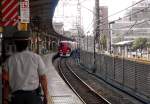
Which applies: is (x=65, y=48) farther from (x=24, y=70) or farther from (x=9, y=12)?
(x=24, y=70)

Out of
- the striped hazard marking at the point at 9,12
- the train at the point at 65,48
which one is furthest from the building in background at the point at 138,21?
the train at the point at 65,48

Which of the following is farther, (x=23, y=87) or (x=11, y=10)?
(x=11, y=10)

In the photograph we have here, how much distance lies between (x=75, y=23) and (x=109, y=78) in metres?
89.5

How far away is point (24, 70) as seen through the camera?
7.06 metres

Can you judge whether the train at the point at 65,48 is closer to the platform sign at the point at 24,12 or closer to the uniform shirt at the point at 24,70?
the platform sign at the point at 24,12

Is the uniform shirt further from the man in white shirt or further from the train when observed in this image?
the train

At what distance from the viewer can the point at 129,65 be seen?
22.8 m

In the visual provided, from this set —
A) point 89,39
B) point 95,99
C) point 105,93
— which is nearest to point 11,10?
point 95,99

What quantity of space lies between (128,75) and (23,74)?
16369 millimetres

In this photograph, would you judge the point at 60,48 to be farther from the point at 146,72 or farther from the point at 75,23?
the point at 146,72

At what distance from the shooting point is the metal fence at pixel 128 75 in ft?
64.0

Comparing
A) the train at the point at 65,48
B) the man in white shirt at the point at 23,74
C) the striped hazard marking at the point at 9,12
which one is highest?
the striped hazard marking at the point at 9,12

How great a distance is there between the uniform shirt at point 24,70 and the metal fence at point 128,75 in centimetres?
1209

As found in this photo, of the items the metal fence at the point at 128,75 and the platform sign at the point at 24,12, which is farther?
the metal fence at the point at 128,75
